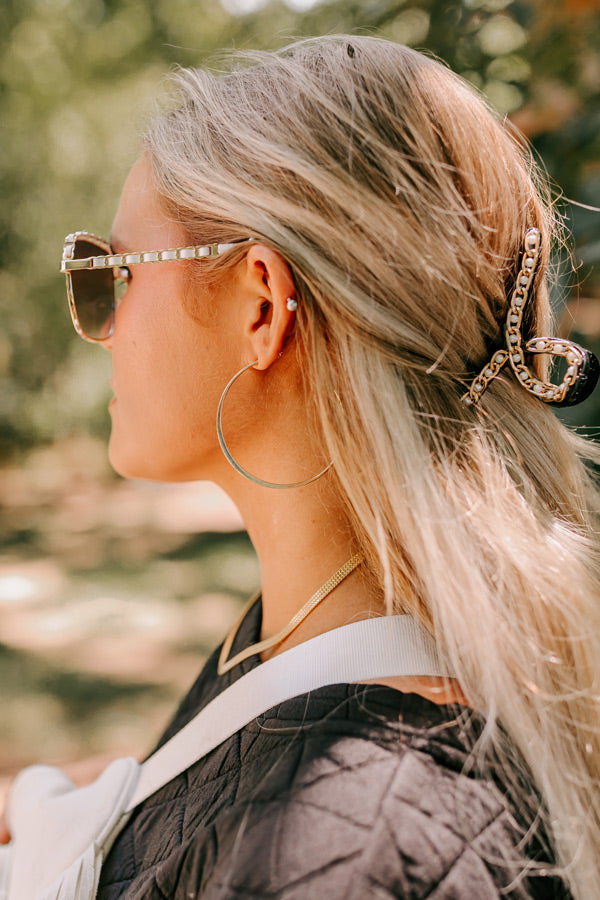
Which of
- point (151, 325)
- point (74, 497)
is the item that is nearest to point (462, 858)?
point (151, 325)

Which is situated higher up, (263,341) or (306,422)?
(263,341)

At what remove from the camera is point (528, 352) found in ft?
3.83

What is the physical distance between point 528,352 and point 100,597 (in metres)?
4.47

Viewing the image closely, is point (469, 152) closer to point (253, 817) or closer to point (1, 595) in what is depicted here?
point (253, 817)

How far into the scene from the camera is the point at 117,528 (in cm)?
675

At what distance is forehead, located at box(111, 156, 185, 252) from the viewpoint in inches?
51.8

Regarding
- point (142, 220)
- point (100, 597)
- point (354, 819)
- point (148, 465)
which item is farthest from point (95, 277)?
point (100, 597)

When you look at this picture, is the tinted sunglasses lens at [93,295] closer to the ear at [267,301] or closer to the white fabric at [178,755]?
the ear at [267,301]

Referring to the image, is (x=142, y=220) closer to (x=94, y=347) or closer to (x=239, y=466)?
(x=239, y=466)

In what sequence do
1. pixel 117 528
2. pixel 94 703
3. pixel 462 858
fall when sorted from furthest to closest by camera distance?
1. pixel 117 528
2. pixel 94 703
3. pixel 462 858

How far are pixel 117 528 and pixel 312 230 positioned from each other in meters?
5.93

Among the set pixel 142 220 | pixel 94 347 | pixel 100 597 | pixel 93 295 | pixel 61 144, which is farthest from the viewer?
pixel 94 347

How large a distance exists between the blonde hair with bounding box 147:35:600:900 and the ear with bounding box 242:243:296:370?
0.02 meters

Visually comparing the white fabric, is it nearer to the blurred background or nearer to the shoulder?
the shoulder
